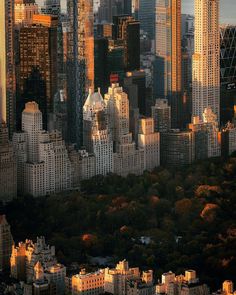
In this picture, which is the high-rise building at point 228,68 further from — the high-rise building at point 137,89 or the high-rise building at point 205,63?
the high-rise building at point 137,89

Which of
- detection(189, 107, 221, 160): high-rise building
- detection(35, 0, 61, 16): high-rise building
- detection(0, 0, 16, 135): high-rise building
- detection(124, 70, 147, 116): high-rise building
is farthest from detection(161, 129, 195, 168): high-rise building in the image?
detection(35, 0, 61, 16): high-rise building

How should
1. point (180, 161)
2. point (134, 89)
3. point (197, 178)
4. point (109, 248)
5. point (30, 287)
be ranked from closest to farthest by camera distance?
point (30, 287)
point (109, 248)
point (197, 178)
point (180, 161)
point (134, 89)

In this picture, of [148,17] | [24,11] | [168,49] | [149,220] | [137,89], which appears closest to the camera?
[149,220]

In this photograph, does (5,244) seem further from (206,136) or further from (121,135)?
(206,136)

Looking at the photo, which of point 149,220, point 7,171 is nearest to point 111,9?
point 7,171

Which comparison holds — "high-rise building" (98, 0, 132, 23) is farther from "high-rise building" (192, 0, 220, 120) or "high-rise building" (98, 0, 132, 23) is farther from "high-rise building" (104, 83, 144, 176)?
"high-rise building" (104, 83, 144, 176)

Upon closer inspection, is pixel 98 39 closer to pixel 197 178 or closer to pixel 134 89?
pixel 134 89

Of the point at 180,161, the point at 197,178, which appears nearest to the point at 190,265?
the point at 197,178
